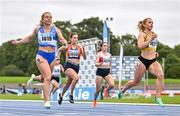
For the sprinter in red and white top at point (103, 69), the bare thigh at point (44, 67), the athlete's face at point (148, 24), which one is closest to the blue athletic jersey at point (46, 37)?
the bare thigh at point (44, 67)

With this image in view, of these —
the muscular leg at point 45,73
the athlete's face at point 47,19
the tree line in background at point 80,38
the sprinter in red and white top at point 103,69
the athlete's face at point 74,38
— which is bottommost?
the muscular leg at point 45,73

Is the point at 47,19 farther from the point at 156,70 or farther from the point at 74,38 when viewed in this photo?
the point at 74,38

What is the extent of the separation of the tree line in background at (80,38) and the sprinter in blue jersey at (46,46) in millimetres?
97691

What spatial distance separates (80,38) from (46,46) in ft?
355

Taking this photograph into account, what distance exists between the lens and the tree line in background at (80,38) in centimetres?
11378

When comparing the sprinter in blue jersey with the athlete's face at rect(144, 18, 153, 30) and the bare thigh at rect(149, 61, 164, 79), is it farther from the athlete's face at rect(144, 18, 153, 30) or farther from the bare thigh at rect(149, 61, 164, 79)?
the bare thigh at rect(149, 61, 164, 79)

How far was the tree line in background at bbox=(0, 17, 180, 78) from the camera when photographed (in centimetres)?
11378

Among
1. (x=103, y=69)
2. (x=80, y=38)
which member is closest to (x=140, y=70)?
(x=103, y=69)

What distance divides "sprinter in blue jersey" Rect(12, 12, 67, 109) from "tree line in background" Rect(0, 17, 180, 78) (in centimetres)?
9769

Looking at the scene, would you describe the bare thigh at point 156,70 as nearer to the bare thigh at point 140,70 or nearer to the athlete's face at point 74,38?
the bare thigh at point 140,70

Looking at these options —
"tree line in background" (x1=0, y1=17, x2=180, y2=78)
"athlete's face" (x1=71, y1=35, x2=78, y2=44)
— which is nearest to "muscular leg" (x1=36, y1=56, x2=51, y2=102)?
"athlete's face" (x1=71, y1=35, x2=78, y2=44)

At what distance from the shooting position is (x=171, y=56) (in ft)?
418

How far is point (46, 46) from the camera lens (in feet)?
40.9

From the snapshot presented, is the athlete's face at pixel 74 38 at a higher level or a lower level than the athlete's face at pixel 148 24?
higher
